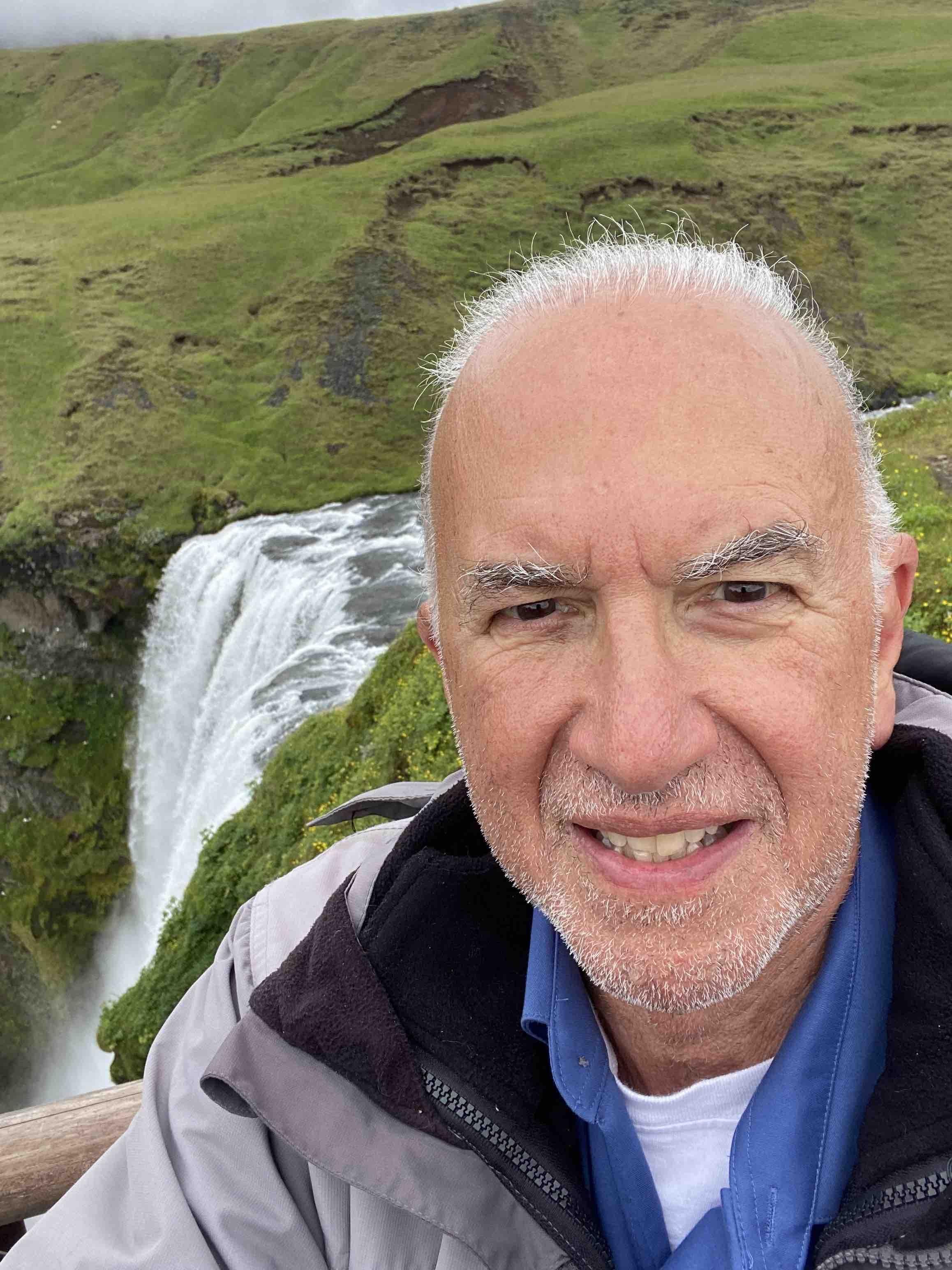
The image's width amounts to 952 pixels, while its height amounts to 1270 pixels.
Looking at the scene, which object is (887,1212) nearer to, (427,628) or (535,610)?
(535,610)

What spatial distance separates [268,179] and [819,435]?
8375 cm

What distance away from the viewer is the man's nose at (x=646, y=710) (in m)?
1.83

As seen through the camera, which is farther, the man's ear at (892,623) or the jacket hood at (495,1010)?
the man's ear at (892,623)

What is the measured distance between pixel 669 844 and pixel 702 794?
160 mm

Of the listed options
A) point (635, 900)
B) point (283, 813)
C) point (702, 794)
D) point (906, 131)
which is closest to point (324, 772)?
point (283, 813)

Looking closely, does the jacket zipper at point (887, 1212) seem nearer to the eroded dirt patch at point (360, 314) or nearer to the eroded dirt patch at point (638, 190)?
the eroded dirt patch at point (360, 314)

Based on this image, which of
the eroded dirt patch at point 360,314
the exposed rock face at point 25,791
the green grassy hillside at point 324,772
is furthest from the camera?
the eroded dirt patch at point 360,314

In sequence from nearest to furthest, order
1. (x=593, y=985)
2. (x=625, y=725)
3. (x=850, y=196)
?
(x=625, y=725), (x=593, y=985), (x=850, y=196)

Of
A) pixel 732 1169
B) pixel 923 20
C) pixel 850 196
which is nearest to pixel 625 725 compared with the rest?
→ pixel 732 1169

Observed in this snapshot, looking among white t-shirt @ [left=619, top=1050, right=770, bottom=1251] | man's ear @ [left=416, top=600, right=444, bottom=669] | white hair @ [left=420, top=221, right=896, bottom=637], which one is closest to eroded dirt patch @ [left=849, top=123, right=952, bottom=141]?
white hair @ [left=420, top=221, right=896, bottom=637]

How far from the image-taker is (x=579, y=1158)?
2209 mm

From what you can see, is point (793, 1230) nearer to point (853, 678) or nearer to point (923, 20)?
point (853, 678)

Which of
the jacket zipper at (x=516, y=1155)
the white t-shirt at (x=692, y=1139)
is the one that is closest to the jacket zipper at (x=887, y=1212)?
the white t-shirt at (x=692, y=1139)

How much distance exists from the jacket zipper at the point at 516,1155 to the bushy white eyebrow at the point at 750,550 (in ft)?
4.30
